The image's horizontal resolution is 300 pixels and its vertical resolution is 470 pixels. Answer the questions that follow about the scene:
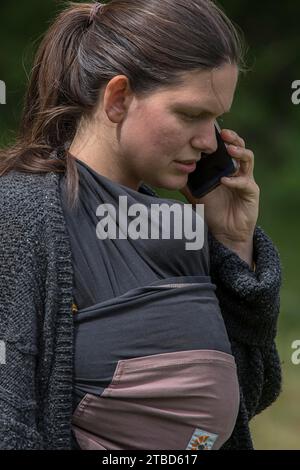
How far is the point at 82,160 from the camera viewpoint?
77.4 inches

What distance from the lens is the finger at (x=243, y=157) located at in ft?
7.08

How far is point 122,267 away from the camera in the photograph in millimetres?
1854

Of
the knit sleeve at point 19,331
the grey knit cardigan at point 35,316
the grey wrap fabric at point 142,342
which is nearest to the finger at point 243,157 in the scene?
the grey wrap fabric at point 142,342

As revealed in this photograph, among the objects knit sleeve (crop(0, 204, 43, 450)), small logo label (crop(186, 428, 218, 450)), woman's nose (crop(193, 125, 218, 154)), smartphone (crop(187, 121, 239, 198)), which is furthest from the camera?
smartphone (crop(187, 121, 239, 198))

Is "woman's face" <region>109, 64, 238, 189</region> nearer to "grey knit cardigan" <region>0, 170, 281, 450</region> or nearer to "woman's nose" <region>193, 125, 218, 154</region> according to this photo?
"woman's nose" <region>193, 125, 218, 154</region>

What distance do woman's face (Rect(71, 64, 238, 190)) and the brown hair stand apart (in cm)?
2

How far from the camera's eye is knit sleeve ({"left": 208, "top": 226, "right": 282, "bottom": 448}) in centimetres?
207

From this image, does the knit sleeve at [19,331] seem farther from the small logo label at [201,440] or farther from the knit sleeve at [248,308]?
the knit sleeve at [248,308]

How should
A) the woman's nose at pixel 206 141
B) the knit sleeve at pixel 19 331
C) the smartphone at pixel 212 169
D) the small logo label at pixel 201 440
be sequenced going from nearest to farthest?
the knit sleeve at pixel 19 331
the small logo label at pixel 201 440
the woman's nose at pixel 206 141
the smartphone at pixel 212 169

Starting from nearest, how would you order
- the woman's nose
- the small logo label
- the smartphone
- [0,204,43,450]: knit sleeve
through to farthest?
[0,204,43,450]: knit sleeve < the small logo label < the woman's nose < the smartphone

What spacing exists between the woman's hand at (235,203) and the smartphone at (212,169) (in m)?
0.01

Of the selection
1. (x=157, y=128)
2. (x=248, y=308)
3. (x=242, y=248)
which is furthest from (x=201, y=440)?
(x=157, y=128)

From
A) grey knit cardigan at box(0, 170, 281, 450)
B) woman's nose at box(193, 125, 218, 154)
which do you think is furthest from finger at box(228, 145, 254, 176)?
grey knit cardigan at box(0, 170, 281, 450)

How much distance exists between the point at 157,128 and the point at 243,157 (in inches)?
13.0
